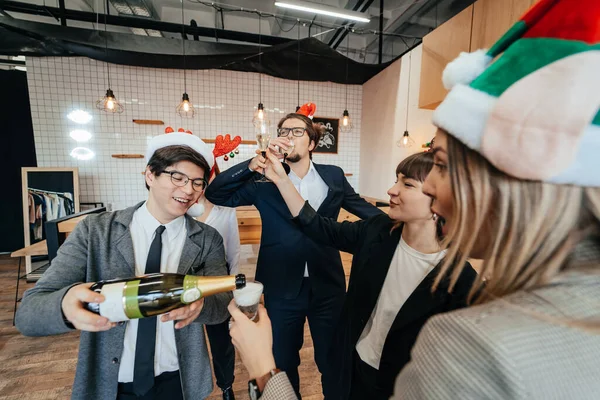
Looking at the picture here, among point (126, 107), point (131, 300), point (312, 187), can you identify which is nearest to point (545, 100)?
point (131, 300)

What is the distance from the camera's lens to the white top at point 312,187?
1.81 meters

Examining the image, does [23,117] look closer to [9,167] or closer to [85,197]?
[9,167]

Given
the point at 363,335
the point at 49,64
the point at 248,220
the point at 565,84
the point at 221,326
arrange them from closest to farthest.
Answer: the point at 565,84 < the point at 363,335 < the point at 221,326 < the point at 248,220 < the point at 49,64

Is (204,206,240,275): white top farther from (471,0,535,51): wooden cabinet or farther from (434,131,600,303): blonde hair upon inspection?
(471,0,535,51): wooden cabinet

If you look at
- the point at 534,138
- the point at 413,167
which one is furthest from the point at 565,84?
the point at 413,167

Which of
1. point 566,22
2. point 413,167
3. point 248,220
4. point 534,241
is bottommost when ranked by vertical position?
point 248,220

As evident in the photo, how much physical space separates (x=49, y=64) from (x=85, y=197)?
205 centimetres

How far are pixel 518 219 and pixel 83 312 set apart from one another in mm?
1100

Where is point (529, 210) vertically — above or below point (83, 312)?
above

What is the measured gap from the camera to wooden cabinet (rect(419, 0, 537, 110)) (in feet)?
6.35

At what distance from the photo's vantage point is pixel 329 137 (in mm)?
5363

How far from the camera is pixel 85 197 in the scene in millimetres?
4398

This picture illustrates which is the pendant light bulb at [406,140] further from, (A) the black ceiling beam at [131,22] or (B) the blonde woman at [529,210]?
(B) the blonde woman at [529,210]

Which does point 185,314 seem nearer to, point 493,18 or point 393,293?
point 393,293
